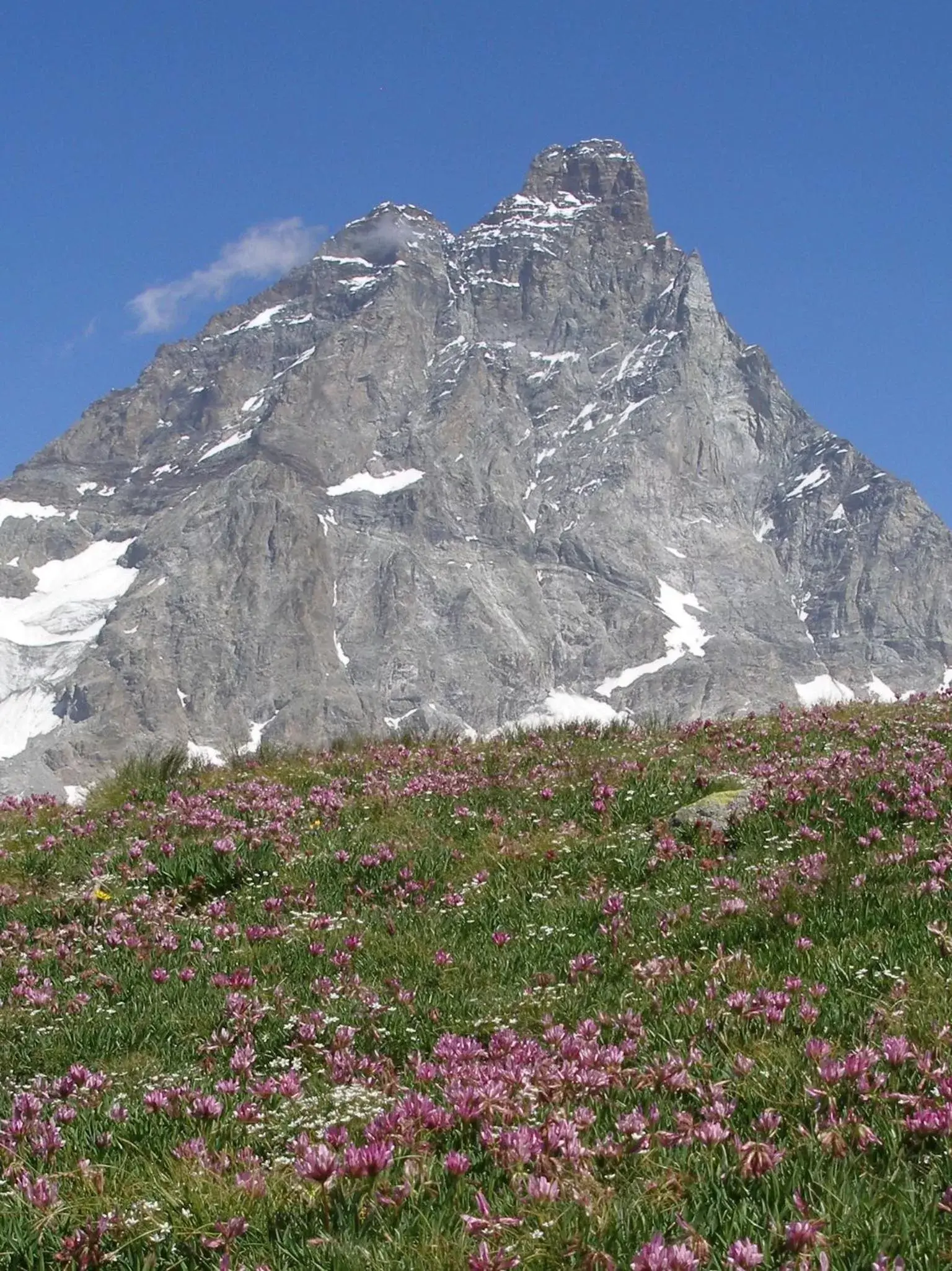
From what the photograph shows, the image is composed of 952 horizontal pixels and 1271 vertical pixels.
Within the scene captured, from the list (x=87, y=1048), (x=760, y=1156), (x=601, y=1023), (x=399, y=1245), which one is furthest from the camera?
(x=87, y=1048)

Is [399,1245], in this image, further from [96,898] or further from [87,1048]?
[96,898]

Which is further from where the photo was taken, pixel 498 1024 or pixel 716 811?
pixel 716 811

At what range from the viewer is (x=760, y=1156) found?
3963mm

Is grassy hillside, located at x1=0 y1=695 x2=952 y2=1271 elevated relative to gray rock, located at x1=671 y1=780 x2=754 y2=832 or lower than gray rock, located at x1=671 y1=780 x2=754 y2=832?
lower

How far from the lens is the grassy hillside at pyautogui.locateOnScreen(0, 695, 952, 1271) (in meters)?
3.88

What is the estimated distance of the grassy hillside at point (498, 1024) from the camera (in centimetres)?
388

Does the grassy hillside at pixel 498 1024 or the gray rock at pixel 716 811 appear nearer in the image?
the grassy hillside at pixel 498 1024

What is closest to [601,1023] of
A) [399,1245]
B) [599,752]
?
[399,1245]

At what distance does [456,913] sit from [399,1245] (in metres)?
5.70

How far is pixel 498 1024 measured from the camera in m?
6.64

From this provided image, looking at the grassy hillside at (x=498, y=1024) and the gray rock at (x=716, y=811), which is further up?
the gray rock at (x=716, y=811)

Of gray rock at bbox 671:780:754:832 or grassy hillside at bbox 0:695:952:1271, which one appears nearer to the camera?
grassy hillside at bbox 0:695:952:1271

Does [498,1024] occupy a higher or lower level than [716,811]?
lower

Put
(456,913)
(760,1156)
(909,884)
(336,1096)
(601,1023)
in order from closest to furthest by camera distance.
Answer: (760,1156) → (336,1096) → (601,1023) → (909,884) → (456,913)
